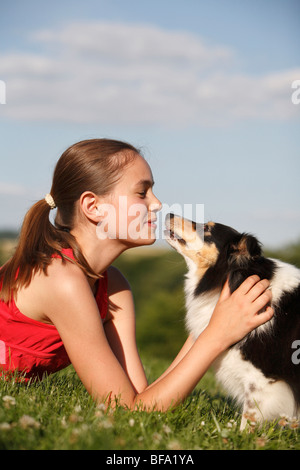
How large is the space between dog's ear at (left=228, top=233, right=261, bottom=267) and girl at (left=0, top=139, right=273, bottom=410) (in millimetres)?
314

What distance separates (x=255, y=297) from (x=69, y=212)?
1343 mm

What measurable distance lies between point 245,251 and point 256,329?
1.89ft

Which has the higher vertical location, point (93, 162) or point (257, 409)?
point (93, 162)

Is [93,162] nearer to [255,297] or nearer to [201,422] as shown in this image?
[255,297]

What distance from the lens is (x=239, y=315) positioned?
2756 mm

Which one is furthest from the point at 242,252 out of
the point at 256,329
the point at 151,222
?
the point at 151,222

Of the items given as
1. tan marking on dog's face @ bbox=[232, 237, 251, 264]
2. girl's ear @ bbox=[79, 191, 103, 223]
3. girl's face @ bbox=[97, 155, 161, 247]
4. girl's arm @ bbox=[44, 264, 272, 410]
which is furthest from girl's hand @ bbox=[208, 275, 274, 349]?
girl's ear @ bbox=[79, 191, 103, 223]

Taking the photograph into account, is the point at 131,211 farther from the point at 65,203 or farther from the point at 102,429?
the point at 102,429

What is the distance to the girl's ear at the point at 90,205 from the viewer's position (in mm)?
3012

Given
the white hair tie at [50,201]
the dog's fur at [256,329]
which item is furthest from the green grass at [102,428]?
the white hair tie at [50,201]

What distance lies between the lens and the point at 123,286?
12.0 feet

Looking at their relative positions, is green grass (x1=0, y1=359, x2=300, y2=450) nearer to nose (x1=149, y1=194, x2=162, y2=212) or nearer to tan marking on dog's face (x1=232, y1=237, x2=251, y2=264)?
tan marking on dog's face (x1=232, y1=237, x2=251, y2=264)

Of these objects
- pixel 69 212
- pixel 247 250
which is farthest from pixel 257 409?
pixel 69 212

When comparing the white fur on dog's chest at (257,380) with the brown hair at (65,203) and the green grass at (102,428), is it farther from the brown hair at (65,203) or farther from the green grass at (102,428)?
the brown hair at (65,203)
